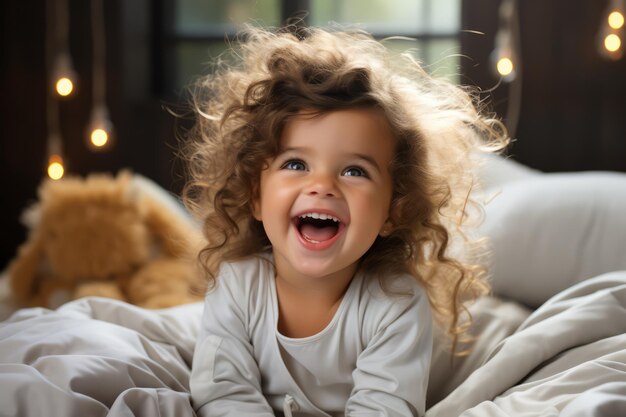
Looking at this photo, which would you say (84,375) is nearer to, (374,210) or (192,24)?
(374,210)

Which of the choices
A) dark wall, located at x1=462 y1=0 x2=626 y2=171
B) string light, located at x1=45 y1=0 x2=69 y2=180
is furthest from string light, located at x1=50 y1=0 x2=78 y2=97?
dark wall, located at x1=462 y1=0 x2=626 y2=171

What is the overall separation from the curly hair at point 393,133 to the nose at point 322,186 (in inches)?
3.8

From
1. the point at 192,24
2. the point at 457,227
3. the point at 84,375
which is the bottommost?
the point at 84,375

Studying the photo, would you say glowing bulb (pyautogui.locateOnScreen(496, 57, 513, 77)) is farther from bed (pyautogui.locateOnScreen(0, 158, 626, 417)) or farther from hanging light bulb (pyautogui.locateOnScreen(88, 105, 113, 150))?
hanging light bulb (pyautogui.locateOnScreen(88, 105, 113, 150))

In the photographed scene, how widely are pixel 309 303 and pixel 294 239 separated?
15 centimetres

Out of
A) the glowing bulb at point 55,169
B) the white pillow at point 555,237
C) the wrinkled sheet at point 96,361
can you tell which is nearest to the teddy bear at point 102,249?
the glowing bulb at point 55,169

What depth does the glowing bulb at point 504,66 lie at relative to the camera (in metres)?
2.49

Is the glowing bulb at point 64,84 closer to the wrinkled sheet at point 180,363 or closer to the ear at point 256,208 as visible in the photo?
the wrinkled sheet at point 180,363

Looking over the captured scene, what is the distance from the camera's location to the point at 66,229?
237 cm

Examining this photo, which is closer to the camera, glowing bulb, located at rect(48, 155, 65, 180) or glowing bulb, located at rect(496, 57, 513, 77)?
glowing bulb, located at rect(496, 57, 513, 77)

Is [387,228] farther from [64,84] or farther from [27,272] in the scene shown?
[64,84]

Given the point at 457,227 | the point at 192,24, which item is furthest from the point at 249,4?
the point at 457,227

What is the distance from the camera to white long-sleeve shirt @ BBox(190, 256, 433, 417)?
49.1 inches

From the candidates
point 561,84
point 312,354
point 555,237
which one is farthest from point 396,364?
point 561,84
